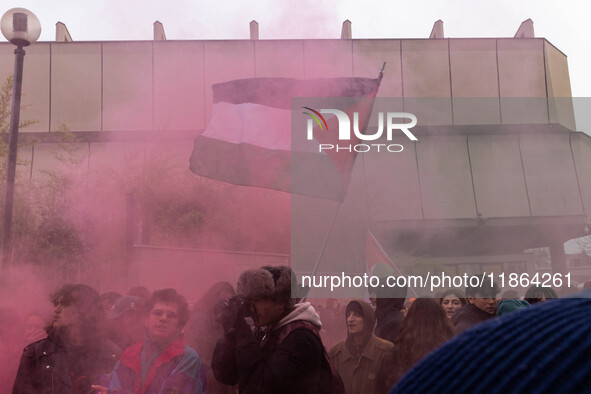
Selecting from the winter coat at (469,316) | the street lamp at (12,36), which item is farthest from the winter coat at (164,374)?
the street lamp at (12,36)

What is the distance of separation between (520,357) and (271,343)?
228cm

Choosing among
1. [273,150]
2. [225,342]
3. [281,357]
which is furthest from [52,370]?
[273,150]

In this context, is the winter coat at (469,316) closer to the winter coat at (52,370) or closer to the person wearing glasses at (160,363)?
the person wearing glasses at (160,363)

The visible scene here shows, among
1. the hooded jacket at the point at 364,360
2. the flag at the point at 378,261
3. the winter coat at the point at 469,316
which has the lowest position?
the hooded jacket at the point at 364,360

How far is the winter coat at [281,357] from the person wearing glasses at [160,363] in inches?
14.7

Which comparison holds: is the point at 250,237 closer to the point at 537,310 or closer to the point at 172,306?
the point at 172,306

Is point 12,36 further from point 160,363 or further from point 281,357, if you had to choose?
point 281,357

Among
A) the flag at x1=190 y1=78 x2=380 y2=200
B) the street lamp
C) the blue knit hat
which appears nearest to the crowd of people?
the blue knit hat

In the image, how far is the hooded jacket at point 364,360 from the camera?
3406 millimetres

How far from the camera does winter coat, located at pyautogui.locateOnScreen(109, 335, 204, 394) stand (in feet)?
9.48

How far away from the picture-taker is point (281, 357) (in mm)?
2430

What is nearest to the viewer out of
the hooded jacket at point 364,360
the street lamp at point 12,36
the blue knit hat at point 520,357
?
the blue knit hat at point 520,357

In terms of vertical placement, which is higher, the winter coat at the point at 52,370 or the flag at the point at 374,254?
the flag at the point at 374,254

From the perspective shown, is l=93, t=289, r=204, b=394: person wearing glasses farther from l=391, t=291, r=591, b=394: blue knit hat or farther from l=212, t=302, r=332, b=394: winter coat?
l=391, t=291, r=591, b=394: blue knit hat
